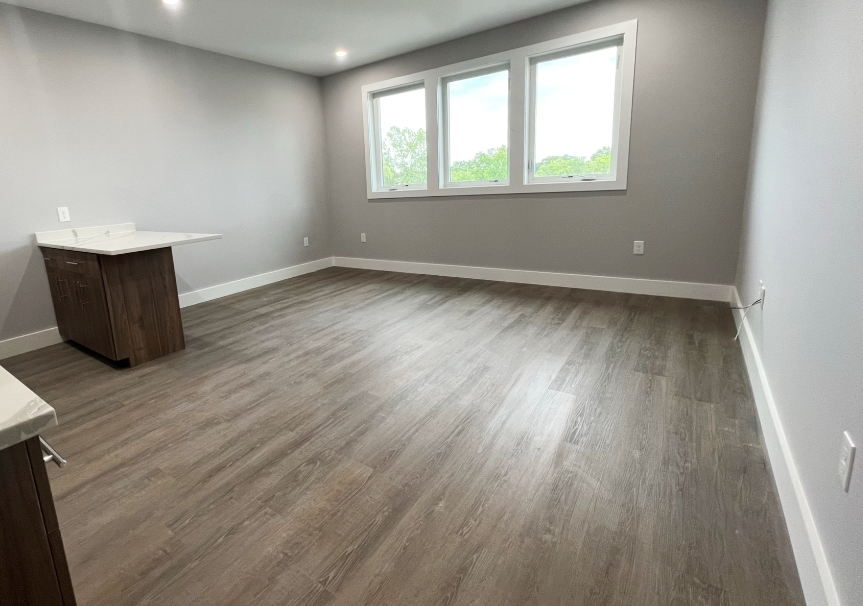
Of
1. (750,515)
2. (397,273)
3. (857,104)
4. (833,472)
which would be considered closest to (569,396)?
(750,515)

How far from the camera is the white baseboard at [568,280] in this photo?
371cm

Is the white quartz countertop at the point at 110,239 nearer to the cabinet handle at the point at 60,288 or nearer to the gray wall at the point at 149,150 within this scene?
the gray wall at the point at 149,150

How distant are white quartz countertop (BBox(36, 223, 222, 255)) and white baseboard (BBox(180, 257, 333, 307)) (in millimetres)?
826

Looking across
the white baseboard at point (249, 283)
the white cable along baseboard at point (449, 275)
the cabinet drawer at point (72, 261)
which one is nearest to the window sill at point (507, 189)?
the white cable along baseboard at point (449, 275)

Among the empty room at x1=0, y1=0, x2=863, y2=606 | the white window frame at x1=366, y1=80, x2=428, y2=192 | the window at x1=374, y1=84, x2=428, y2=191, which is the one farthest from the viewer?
the white window frame at x1=366, y1=80, x2=428, y2=192

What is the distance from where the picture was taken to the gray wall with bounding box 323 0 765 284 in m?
3.35

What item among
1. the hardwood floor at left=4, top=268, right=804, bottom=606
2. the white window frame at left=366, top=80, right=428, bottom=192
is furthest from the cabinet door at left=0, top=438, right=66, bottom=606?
the white window frame at left=366, top=80, right=428, bottom=192

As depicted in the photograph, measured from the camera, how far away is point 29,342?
10.7ft

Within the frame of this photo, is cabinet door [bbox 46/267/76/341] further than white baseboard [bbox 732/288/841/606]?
Yes

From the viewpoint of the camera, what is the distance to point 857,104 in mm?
1139

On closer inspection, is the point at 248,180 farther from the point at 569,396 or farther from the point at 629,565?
the point at 629,565

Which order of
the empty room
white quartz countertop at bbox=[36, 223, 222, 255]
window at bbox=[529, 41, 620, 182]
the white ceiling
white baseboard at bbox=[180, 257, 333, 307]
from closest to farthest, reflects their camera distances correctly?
the empty room → white quartz countertop at bbox=[36, 223, 222, 255] → the white ceiling → window at bbox=[529, 41, 620, 182] → white baseboard at bbox=[180, 257, 333, 307]

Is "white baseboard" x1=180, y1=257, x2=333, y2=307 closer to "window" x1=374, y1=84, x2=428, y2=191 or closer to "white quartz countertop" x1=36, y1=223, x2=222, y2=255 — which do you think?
"white quartz countertop" x1=36, y1=223, x2=222, y2=255

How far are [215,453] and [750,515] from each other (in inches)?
79.7
